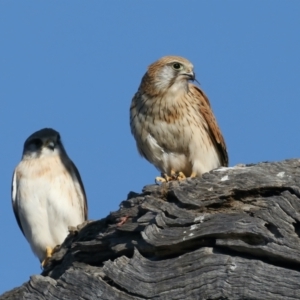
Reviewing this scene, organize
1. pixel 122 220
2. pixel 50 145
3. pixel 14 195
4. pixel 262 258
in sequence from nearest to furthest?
pixel 262 258 → pixel 122 220 → pixel 14 195 → pixel 50 145

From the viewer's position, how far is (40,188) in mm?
9297

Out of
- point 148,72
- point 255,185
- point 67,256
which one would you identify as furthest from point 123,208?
point 148,72

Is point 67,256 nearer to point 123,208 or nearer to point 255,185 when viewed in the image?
point 123,208

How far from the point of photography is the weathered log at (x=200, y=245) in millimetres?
5582

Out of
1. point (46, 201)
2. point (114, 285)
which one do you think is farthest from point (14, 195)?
point (114, 285)

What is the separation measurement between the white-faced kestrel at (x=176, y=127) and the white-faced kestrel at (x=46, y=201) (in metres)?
1.20

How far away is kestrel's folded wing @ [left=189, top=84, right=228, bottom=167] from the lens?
8.65 m

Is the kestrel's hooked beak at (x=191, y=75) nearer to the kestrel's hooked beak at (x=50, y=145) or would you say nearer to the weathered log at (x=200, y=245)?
the kestrel's hooked beak at (x=50, y=145)

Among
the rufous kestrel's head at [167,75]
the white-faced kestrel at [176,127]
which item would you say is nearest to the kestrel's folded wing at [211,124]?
the white-faced kestrel at [176,127]

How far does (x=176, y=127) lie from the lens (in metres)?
8.39

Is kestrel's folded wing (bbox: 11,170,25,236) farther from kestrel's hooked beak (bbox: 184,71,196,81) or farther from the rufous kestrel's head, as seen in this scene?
kestrel's hooked beak (bbox: 184,71,196,81)

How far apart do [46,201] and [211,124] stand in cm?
186

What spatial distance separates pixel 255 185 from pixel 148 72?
3.06 m

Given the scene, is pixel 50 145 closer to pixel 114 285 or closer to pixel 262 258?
pixel 114 285
